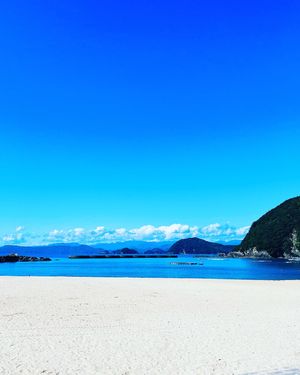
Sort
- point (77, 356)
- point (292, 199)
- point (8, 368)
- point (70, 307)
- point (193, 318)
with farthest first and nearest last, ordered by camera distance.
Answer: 1. point (292, 199)
2. point (70, 307)
3. point (193, 318)
4. point (77, 356)
5. point (8, 368)

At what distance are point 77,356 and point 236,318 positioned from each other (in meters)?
8.43

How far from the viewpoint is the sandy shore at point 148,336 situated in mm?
9655

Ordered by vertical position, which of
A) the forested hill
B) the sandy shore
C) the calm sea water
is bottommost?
the calm sea water

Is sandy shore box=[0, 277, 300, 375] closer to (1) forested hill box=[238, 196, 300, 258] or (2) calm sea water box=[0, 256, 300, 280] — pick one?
(2) calm sea water box=[0, 256, 300, 280]

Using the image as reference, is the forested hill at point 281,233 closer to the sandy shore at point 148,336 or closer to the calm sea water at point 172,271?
the calm sea water at point 172,271

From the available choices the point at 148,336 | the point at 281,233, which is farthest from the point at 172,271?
the point at 281,233

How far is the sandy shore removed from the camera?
31.7 ft

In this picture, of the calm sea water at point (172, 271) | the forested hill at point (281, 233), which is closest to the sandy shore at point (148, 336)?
the calm sea water at point (172, 271)

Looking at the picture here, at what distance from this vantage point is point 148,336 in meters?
13.0

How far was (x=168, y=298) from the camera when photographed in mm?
23859

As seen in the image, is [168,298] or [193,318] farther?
[168,298]

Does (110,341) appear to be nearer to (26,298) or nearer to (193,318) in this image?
(193,318)

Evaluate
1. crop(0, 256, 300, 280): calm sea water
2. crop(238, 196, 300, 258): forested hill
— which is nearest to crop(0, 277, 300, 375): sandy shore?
crop(0, 256, 300, 280): calm sea water

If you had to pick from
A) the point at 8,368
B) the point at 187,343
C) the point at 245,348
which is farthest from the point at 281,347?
the point at 8,368
